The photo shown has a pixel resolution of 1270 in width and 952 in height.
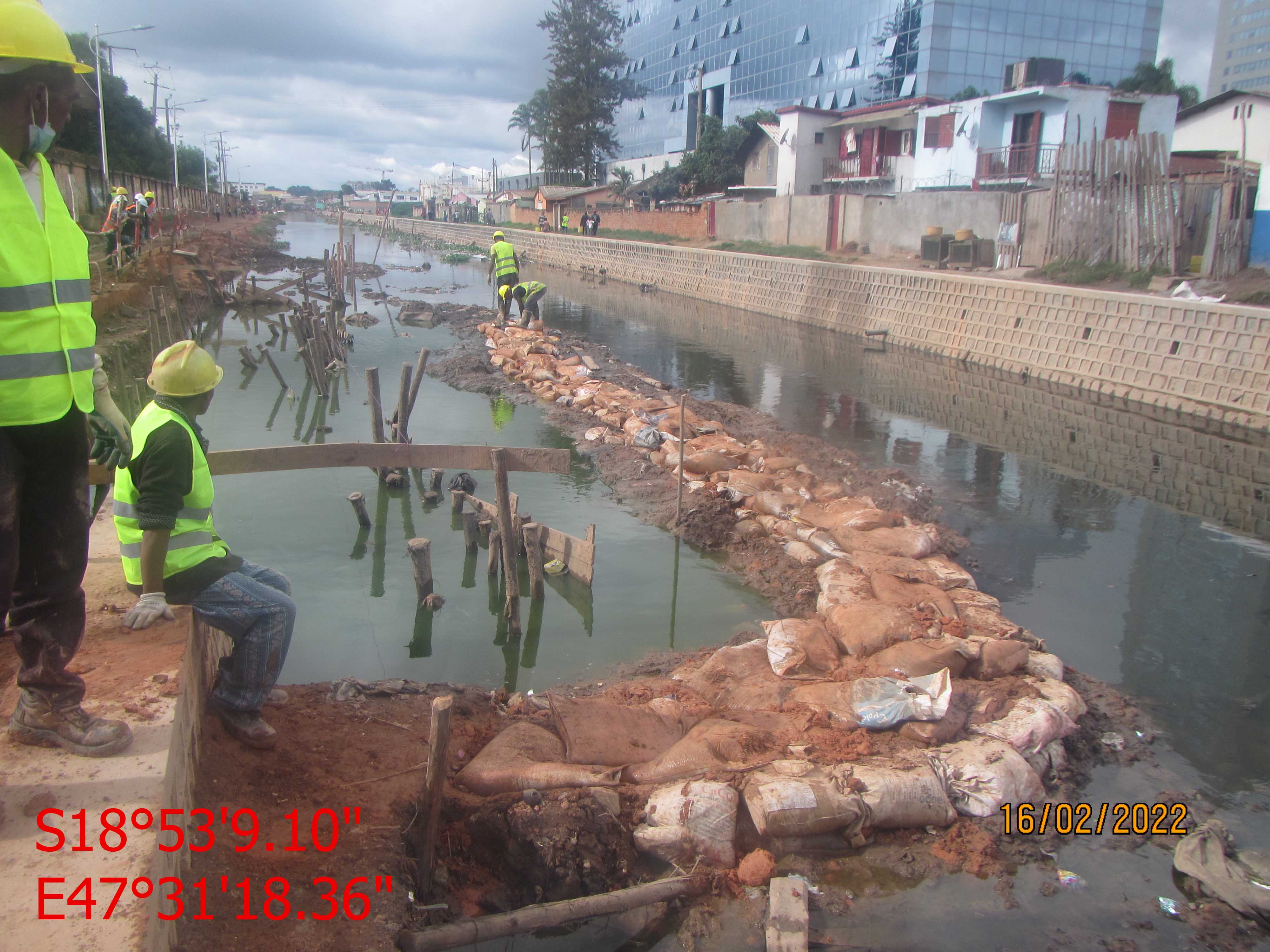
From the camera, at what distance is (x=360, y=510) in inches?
279

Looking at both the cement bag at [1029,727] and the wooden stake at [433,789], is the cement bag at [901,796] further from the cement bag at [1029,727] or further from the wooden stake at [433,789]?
the wooden stake at [433,789]

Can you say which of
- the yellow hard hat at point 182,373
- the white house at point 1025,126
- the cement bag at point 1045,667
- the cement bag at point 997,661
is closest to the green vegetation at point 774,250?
the white house at point 1025,126

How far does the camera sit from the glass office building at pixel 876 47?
116ft

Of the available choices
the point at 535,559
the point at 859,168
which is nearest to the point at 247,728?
the point at 535,559

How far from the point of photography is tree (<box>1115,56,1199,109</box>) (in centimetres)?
3034

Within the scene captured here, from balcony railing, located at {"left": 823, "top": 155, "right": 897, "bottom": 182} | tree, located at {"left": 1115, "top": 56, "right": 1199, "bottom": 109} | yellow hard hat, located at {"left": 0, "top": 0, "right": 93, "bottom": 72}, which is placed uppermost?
tree, located at {"left": 1115, "top": 56, "right": 1199, "bottom": 109}

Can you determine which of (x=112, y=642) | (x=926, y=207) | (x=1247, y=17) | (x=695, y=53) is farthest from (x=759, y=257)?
(x=1247, y=17)

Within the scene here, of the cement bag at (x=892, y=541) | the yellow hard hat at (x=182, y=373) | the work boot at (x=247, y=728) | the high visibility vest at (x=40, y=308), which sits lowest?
the cement bag at (x=892, y=541)

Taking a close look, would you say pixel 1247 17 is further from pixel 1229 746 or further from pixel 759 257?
pixel 1229 746

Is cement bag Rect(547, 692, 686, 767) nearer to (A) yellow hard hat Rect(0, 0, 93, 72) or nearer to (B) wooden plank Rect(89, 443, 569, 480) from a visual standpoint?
(B) wooden plank Rect(89, 443, 569, 480)

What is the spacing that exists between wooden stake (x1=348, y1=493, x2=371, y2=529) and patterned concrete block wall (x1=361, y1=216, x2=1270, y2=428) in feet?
34.3

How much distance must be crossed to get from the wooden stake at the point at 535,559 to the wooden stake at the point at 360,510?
1.72 m

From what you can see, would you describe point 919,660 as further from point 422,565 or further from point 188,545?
point 188,545

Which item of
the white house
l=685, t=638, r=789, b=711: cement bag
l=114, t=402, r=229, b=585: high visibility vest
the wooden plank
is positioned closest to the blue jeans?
l=114, t=402, r=229, b=585: high visibility vest
